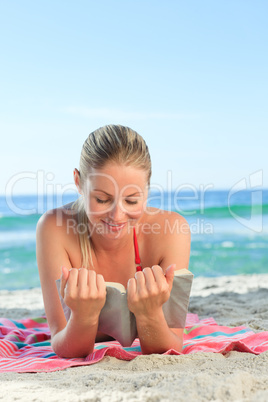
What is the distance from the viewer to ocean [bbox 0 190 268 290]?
855 cm

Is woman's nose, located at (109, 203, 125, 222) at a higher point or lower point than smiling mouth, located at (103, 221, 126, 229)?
higher

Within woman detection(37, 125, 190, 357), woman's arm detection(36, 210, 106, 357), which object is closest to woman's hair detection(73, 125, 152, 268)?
woman detection(37, 125, 190, 357)

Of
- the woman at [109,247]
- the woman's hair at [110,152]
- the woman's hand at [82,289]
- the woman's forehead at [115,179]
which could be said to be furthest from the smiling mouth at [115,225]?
the woman's hand at [82,289]

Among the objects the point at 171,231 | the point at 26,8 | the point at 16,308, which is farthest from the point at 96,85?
the point at 171,231

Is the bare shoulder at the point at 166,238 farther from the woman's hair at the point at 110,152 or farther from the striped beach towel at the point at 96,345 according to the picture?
the striped beach towel at the point at 96,345

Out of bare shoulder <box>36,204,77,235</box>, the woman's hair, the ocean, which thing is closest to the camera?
the woman's hair

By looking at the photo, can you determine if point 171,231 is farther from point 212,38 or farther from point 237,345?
point 212,38

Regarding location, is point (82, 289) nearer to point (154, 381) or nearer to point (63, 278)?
point (63, 278)

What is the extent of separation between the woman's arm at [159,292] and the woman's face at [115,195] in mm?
306

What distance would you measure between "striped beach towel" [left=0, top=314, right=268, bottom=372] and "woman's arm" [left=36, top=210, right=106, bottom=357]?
0.08m

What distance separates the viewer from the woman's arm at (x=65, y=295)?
1650mm

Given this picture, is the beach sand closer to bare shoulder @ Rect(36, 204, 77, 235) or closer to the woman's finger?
the woman's finger

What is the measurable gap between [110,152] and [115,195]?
0.78ft

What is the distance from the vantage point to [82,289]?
1.63m
